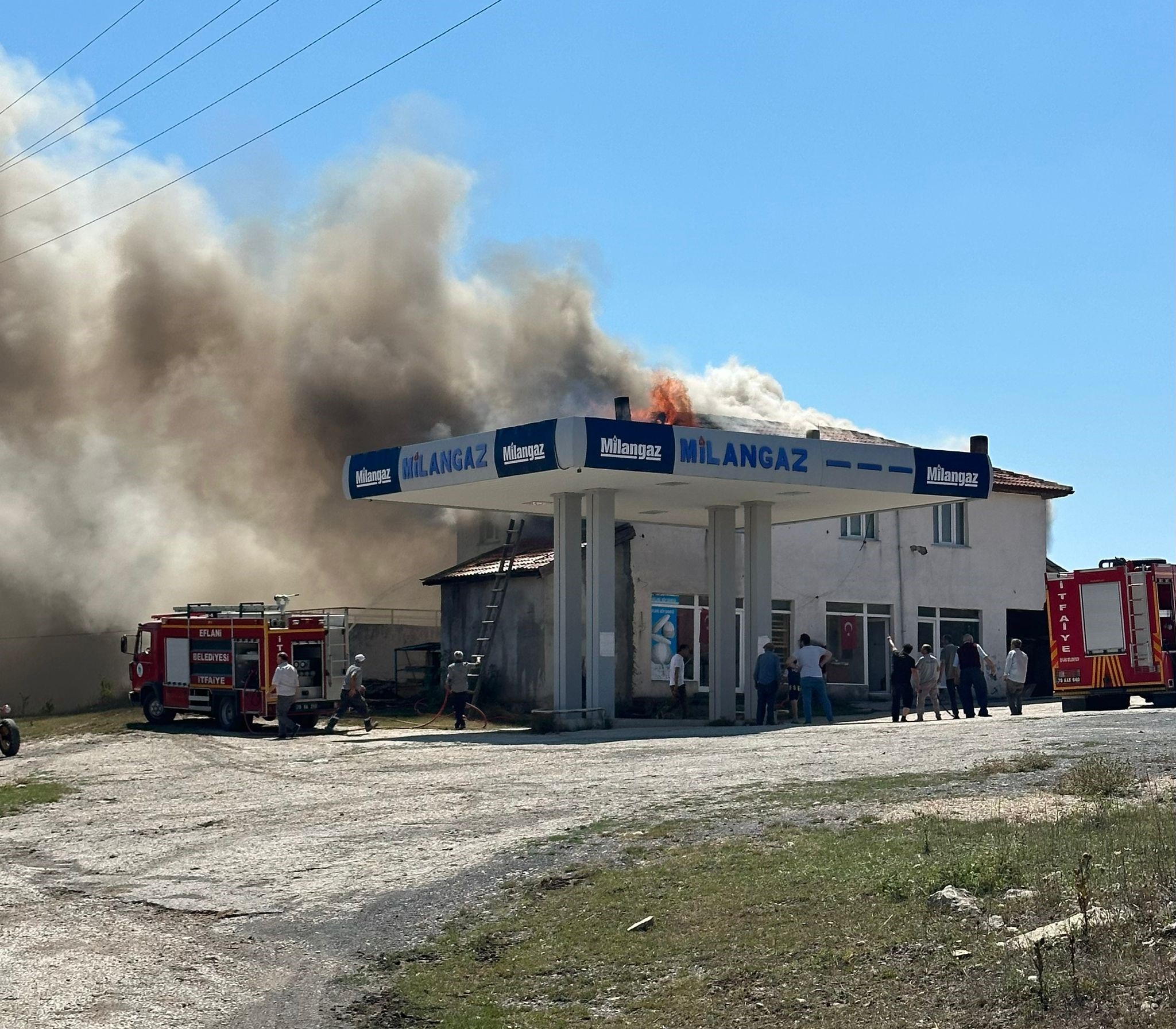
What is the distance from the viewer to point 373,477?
2686cm

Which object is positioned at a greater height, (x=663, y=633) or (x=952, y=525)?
(x=952, y=525)

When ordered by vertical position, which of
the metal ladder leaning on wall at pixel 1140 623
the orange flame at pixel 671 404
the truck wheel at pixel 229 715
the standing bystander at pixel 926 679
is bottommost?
the truck wheel at pixel 229 715

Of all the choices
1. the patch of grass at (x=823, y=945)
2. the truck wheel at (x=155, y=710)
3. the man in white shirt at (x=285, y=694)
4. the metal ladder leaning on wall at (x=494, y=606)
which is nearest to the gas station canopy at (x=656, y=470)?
the man in white shirt at (x=285, y=694)

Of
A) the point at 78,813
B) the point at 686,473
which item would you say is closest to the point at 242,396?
the point at 686,473

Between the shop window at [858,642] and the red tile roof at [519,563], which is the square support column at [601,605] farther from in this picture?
the shop window at [858,642]

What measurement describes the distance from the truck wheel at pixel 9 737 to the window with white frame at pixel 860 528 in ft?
66.5

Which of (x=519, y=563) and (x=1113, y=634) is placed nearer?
(x=1113, y=634)

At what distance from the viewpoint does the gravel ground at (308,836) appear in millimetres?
9242

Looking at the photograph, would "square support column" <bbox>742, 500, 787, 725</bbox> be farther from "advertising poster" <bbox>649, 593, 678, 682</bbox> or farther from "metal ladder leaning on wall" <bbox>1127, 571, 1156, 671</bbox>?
"metal ladder leaning on wall" <bbox>1127, 571, 1156, 671</bbox>

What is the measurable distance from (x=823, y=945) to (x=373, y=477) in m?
19.7

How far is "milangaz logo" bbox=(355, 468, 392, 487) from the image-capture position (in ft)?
87.0

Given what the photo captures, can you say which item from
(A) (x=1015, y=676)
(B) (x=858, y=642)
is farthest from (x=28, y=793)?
(B) (x=858, y=642)

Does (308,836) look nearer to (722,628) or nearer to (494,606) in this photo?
(722,628)

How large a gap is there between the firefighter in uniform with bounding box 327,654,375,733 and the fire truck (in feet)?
42.5
